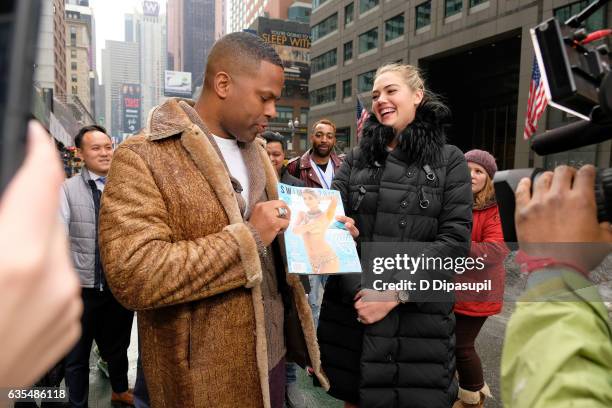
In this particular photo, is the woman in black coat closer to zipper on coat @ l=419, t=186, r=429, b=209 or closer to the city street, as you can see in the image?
zipper on coat @ l=419, t=186, r=429, b=209

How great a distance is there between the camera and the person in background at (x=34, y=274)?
36cm

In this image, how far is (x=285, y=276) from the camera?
84.5 inches

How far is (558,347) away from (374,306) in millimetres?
1591

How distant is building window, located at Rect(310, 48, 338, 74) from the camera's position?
44.4 meters

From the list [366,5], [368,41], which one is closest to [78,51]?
[366,5]

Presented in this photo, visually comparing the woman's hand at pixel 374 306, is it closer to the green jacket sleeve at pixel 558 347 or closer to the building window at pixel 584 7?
the green jacket sleeve at pixel 558 347

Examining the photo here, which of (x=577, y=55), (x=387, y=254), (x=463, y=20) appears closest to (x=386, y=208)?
(x=387, y=254)

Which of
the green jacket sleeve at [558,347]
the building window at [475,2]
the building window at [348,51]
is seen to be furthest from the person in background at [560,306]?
the building window at [348,51]

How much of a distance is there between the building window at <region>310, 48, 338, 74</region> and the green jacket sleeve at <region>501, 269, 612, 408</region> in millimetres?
45649

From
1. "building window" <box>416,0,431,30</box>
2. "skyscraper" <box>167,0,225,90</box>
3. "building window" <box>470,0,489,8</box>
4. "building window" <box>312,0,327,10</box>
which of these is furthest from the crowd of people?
"skyscraper" <box>167,0,225,90</box>

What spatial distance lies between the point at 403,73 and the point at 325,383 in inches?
76.8

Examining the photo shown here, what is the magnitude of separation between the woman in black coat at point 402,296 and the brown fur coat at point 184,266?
2.50 feet

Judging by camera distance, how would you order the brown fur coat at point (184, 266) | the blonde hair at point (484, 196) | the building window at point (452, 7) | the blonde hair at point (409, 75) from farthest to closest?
the building window at point (452, 7)
the blonde hair at point (484, 196)
the blonde hair at point (409, 75)
the brown fur coat at point (184, 266)

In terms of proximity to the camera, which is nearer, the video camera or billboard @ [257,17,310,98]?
the video camera
